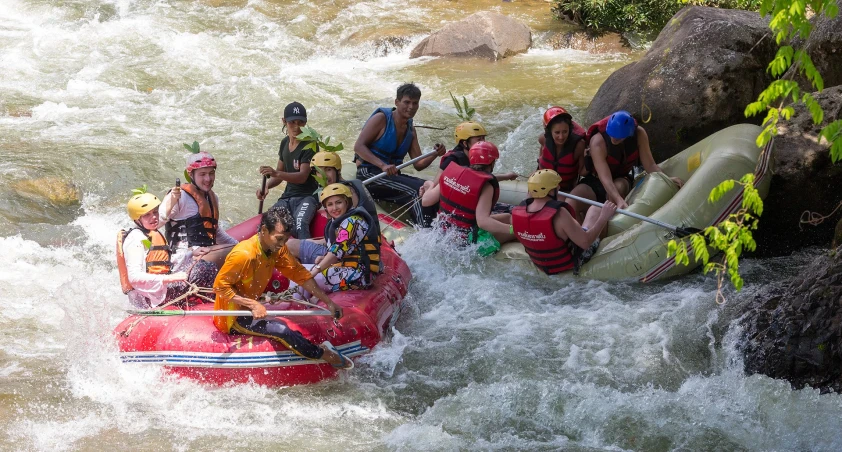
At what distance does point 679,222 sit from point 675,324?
32.8 inches

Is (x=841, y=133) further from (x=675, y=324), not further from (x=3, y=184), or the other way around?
(x=3, y=184)

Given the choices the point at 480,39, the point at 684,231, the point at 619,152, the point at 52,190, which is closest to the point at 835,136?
the point at 684,231

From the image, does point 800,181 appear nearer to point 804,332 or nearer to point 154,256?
point 804,332

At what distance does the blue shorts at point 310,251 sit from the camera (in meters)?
6.60

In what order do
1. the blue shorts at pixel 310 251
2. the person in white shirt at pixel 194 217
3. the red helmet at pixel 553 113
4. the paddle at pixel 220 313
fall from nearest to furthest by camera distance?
the paddle at pixel 220 313, the person in white shirt at pixel 194 217, the blue shorts at pixel 310 251, the red helmet at pixel 553 113

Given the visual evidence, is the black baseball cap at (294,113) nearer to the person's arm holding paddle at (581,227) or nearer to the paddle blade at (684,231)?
the person's arm holding paddle at (581,227)

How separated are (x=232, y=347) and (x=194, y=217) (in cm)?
117

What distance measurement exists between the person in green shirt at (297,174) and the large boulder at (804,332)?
340cm

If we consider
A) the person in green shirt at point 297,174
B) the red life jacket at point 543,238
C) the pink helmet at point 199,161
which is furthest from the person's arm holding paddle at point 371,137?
the pink helmet at point 199,161

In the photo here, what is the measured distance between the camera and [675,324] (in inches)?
245

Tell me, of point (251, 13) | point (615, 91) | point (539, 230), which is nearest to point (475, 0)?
point (251, 13)

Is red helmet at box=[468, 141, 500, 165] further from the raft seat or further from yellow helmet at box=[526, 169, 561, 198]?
the raft seat

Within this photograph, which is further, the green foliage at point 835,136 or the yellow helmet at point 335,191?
the yellow helmet at point 335,191

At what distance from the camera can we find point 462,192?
6996mm
